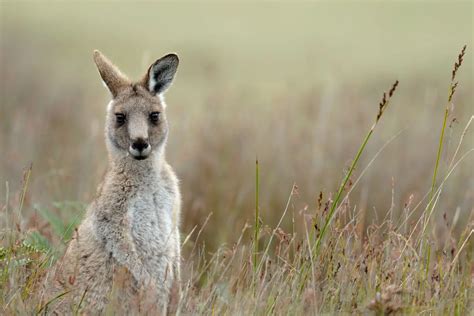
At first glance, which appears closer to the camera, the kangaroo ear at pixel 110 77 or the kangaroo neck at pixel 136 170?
the kangaroo neck at pixel 136 170

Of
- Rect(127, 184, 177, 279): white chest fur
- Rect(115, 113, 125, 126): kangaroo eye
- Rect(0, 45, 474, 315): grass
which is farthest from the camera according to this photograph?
Rect(115, 113, 125, 126): kangaroo eye

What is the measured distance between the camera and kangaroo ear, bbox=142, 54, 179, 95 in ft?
22.1

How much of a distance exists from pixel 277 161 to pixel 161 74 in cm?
388

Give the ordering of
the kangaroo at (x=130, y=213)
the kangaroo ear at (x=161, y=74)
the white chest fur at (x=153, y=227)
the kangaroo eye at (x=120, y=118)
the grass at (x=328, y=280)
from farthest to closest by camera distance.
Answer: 1. the kangaroo ear at (x=161, y=74)
2. the kangaroo eye at (x=120, y=118)
3. the white chest fur at (x=153, y=227)
4. the kangaroo at (x=130, y=213)
5. the grass at (x=328, y=280)

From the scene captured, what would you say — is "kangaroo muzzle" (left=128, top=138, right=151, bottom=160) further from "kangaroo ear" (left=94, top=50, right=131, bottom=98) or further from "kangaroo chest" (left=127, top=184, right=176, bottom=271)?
"kangaroo ear" (left=94, top=50, right=131, bottom=98)

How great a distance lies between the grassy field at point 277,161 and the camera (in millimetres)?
5340

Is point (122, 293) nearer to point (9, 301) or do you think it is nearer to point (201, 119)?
point (9, 301)

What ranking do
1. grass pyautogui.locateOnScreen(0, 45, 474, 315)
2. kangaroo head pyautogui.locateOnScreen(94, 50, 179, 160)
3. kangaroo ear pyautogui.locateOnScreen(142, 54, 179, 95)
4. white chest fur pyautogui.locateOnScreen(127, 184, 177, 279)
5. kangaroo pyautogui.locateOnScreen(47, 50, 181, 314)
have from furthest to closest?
kangaroo ear pyautogui.locateOnScreen(142, 54, 179, 95) < kangaroo head pyautogui.locateOnScreen(94, 50, 179, 160) < white chest fur pyautogui.locateOnScreen(127, 184, 177, 279) < kangaroo pyautogui.locateOnScreen(47, 50, 181, 314) < grass pyautogui.locateOnScreen(0, 45, 474, 315)

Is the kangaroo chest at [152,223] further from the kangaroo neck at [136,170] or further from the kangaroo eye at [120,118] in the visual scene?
the kangaroo eye at [120,118]

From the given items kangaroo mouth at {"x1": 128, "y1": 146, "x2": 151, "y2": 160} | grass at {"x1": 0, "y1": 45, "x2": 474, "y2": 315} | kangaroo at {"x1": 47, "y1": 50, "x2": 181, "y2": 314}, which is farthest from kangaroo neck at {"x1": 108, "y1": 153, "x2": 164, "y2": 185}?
grass at {"x1": 0, "y1": 45, "x2": 474, "y2": 315}

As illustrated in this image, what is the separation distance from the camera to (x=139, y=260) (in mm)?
6219

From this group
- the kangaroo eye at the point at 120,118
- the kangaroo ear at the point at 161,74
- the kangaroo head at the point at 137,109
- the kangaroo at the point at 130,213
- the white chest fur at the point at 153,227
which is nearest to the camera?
the kangaroo at the point at 130,213

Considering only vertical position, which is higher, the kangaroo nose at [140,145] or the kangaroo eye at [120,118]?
the kangaroo eye at [120,118]

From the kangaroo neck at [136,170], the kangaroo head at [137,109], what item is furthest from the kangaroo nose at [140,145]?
the kangaroo neck at [136,170]
